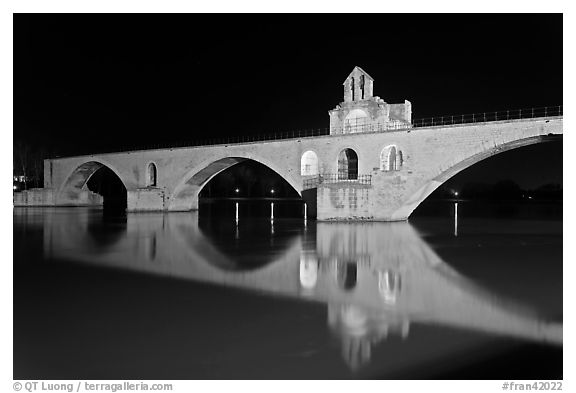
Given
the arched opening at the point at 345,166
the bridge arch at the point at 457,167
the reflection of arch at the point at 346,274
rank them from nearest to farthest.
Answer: the reflection of arch at the point at 346,274 < the bridge arch at the point at 457,167 < the arched opening at the point at 345,166

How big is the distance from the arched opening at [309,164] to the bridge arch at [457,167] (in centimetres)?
664

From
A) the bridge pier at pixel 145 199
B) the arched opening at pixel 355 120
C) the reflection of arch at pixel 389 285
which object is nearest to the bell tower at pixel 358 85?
the arched opening at pixel 355 120

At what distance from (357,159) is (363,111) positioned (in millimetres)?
3240

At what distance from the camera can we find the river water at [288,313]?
233 inches

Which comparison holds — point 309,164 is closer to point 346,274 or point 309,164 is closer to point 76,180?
point 346,274

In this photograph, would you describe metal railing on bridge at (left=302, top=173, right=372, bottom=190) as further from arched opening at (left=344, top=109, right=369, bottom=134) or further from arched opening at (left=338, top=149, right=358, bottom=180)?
arched opening at (left=344, top=109, right=369, bottom=134)

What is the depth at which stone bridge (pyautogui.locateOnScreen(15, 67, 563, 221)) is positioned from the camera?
77.8ft

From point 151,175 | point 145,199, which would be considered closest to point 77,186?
point 151,175

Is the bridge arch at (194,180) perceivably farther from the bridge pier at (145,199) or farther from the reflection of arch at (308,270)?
the reflection of arch at (308,270)

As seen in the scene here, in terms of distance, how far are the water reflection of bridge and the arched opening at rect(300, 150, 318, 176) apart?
10.1 meters

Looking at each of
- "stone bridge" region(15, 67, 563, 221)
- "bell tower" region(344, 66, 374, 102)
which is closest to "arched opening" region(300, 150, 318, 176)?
"stone bridge" region(15, 67, 563, 221)

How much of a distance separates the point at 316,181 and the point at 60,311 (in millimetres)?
22688

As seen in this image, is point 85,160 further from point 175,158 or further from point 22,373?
point 22,373

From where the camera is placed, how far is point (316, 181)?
3016 cm
